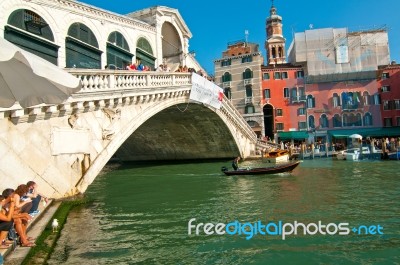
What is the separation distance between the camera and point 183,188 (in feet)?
42.6

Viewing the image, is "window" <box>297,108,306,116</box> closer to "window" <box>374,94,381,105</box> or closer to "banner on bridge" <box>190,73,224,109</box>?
"window" <box>374,94,381,105</box>

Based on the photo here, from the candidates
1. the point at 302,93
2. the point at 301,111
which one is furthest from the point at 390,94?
the point at 301,111

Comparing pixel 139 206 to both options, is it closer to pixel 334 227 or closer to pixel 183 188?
pixel 183 188

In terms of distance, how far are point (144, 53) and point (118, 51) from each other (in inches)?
94.2

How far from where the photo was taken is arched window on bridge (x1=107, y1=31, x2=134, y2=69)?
49.6 ft

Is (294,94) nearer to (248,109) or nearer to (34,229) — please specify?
(248,109)

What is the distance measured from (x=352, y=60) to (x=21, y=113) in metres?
34.8

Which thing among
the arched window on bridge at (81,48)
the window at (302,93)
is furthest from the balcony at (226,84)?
the arched window on bridge at (81,48)

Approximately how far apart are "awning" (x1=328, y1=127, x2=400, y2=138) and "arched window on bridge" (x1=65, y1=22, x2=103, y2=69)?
27.0 meters

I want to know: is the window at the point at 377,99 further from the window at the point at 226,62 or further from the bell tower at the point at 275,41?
the window at the point at 226,62

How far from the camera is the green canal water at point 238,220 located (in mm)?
5184

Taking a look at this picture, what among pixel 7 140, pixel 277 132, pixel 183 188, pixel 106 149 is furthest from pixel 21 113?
pixel 277 132

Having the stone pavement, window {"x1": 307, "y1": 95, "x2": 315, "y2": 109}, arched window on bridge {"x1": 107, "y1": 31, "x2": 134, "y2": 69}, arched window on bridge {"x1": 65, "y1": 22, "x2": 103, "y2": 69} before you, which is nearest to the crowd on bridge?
the stone pavement

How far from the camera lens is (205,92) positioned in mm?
18734
